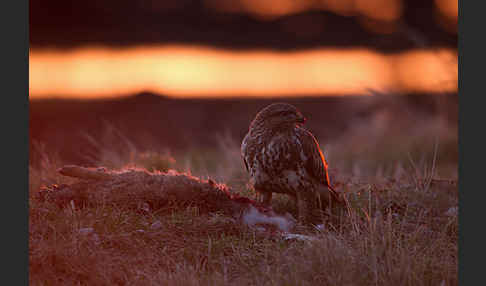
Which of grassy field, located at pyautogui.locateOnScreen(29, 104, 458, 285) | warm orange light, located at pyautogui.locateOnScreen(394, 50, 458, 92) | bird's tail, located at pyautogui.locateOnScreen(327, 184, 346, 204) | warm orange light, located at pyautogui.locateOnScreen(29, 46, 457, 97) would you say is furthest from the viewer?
warm orange light, located at pyautogui.locateOnScreen(29, 46, 457, 97)

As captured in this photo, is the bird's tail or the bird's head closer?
the bird's head

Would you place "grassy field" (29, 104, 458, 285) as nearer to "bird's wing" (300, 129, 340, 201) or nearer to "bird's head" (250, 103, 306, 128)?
"bird's wing" (300, 129, 340, 201)

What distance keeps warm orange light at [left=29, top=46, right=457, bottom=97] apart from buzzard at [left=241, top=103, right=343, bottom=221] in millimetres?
8307

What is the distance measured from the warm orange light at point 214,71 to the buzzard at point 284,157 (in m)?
8.31

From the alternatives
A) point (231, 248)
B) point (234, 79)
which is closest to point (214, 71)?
point (234, 79)

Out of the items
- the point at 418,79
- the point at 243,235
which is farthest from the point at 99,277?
the point at 418,79

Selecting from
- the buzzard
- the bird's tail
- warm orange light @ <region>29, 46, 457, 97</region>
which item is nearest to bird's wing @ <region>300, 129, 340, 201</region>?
the buzzard

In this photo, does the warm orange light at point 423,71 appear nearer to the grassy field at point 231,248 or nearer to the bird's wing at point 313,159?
the grassy field at point 231,248

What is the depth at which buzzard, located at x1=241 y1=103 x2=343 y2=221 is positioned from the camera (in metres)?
5.08

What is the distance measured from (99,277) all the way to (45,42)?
39.7 ft

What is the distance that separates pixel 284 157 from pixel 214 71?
9958 mm

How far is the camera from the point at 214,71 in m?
14.8

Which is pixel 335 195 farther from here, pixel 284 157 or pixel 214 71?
pixel 214 71

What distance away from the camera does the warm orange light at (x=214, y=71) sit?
1351 centimetres
